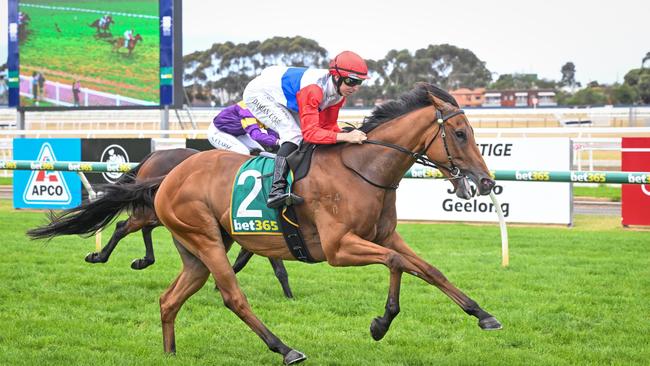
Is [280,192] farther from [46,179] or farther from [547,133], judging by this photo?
[547,133]

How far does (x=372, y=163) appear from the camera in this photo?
17.4 feet

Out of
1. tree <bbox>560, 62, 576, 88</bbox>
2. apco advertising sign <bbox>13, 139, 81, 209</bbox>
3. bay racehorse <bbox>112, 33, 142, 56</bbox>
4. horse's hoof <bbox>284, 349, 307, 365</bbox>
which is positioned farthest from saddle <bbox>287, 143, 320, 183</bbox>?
tree <bbox>560, 62, 576, 88</bbox>

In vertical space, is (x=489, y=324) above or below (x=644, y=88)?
below

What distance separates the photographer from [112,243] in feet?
26.3

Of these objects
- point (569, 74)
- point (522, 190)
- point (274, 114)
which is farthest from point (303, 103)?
point (569, 74)

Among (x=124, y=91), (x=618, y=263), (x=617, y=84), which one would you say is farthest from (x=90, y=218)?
(x=617, y=84)

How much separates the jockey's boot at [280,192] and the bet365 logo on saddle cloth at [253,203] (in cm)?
7

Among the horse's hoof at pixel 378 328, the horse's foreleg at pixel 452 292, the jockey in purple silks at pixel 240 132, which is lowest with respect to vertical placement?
the horse's hoof at pixel 378 328

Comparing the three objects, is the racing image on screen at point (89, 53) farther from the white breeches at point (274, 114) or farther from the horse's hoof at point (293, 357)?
the horse's hoof at point (293, 357)

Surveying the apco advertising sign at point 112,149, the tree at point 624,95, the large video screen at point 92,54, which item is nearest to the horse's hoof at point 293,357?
the apco advertising sign at point 112,149

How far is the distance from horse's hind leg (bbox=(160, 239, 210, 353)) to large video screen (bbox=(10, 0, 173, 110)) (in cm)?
1309

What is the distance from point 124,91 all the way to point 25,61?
2.58 metres

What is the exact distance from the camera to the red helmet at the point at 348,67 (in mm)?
5316

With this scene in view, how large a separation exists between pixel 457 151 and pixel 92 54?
15554 mm
